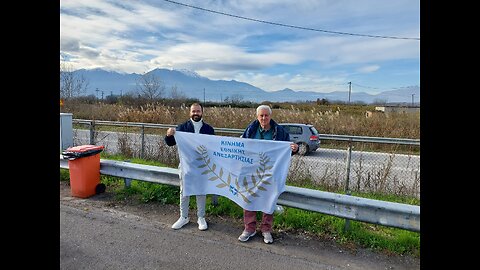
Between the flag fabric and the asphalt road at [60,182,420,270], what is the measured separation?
534 mm

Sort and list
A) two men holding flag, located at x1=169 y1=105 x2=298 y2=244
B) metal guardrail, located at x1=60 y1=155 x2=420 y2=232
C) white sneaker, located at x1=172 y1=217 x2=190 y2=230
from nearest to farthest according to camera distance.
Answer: metal guardrail, located at x1=60 y1=155 x2=420 y2=232
two men holding flag, located at x1=169 y1=105 x2=298 y2=244
white sneaker, located at x1=172 y1=217 x2=190 y2=230

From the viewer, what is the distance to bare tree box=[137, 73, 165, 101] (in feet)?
114

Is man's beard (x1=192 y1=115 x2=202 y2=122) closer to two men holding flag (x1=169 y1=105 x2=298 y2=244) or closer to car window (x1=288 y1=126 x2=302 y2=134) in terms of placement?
two men holding flag (x1=169 y1=105 x2=298 y2=244)

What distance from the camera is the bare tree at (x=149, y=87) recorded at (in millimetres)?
34688

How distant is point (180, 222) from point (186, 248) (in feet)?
2.60

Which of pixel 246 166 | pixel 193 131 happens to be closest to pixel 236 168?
pixel 246 166

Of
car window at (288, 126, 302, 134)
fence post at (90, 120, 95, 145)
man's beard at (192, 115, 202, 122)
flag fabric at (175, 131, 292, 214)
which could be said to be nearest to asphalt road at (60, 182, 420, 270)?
flag fabric at (175, 131, 292, 214)

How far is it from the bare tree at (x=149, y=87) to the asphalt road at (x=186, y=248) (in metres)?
31.3

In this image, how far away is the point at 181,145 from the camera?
5.04 m

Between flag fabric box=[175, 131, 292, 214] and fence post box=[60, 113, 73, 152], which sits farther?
fence post box=[60, 113, 73, 152]

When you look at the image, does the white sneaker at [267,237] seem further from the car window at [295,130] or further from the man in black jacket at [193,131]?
the car window at [295,130]

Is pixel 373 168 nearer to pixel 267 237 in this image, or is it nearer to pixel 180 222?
pixel 267 237
